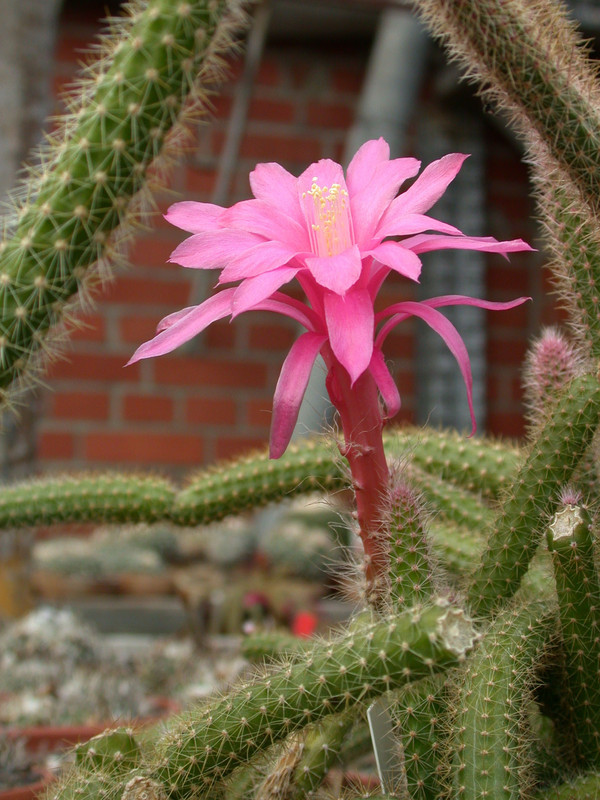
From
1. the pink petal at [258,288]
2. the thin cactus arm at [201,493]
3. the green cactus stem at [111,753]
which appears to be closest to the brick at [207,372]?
the thin cactus arm at [201,493]

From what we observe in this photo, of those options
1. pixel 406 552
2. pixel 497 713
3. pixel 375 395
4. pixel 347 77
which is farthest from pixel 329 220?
pixel 347 77

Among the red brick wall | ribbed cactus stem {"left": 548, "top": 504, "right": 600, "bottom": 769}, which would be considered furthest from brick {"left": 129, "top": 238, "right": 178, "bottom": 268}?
ribbed cactus stem {"left": 548, "top": 504, "right": 600, "bottom": 769}

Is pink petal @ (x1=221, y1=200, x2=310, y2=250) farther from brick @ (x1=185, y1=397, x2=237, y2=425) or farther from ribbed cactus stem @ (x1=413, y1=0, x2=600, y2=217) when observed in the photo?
brick @ (x1=185, y1=397, x2=237, y2=425)

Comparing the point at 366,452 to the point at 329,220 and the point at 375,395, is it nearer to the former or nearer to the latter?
the point at 375,395

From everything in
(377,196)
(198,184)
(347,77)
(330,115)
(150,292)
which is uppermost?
(347,77)

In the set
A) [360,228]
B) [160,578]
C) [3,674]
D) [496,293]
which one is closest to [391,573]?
[360,228]

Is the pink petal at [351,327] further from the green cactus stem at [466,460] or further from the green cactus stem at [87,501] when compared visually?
the green cactus stem at [87,501]
